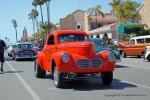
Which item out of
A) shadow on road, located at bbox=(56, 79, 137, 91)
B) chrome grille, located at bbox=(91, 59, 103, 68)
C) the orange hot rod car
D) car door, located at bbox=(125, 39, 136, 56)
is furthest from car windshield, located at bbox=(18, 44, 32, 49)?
chrome grille, located at bbox=(91, 59, 103, 68)

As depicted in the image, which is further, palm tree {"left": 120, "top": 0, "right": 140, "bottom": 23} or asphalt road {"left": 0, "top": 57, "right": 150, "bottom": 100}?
palm tree {"left": 120, "top": 0, "right": 140, "bottom": 23}

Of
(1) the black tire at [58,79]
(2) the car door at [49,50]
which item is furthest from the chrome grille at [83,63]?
(2) the car door at [49,50]

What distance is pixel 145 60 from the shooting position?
2864 centimetres

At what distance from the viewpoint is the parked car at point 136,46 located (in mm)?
32931

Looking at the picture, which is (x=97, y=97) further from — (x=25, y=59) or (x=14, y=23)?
(x=14, y=23)

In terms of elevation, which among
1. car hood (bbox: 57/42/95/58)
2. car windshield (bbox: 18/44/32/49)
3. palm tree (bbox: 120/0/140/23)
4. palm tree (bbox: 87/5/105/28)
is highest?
palm tree (bbox: 87/5/105/28)

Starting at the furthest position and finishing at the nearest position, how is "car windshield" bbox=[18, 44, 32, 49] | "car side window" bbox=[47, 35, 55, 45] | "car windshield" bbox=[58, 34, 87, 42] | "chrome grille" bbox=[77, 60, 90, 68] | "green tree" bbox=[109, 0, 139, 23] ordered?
A: "green tree" bbox=[109, 0, 139, 23], "car windshield" bbox=[18, 44, 32, 49], "car side window" bbox=[47, 35, 55, 45], "car windshield" bbox=[58, 34, 87, 42], "chrome grille" bbox=[77, 60, 90, 68]

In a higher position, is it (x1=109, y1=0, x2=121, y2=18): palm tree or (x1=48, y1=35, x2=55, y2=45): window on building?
(x1=109, y1=0, x2=121, y2=18): palm tree

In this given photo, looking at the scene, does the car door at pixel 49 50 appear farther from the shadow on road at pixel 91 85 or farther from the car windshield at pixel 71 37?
the shadow on road at pixel 91 85

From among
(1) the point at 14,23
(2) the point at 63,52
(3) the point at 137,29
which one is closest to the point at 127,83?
(2) the point at 63,52

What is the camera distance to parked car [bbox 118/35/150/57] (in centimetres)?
3293

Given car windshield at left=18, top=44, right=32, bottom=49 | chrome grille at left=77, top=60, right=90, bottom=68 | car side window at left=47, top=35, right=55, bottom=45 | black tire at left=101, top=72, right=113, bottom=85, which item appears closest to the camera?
chrome grille at left=77, top=60, right=90, bottom=68

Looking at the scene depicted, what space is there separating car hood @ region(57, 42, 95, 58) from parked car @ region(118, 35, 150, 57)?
18.5m

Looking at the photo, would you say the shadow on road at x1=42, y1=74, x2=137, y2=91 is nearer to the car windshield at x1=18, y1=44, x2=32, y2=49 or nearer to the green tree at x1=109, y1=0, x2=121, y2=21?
the car windshield at x1=18, y1=44, x2=32, y2=49
